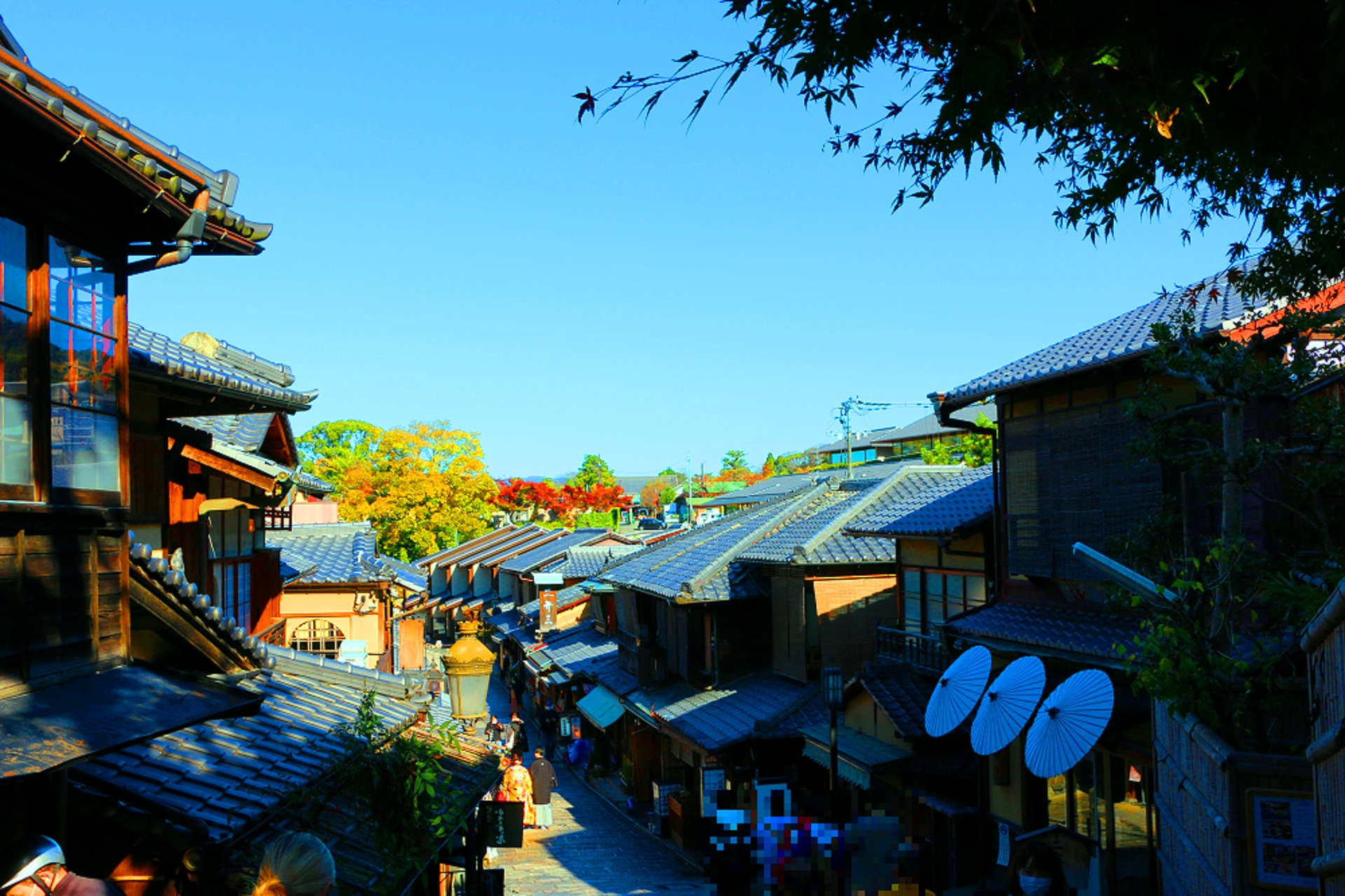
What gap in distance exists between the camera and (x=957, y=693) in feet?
44.8

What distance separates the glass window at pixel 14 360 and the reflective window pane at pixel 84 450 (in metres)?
0.22

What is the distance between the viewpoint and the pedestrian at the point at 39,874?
3959 millimetres

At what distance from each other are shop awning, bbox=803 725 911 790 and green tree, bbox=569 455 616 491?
81.4 metres

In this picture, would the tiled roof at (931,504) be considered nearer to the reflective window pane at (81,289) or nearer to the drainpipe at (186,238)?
the drainpipe at (186,238)

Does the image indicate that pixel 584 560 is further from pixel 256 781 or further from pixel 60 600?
pixel 60 600

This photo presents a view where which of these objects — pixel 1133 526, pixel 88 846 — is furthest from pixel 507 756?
pixel 88 846

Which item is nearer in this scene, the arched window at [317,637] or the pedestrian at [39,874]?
the pedestrian at [39,874]

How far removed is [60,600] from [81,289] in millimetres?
2031

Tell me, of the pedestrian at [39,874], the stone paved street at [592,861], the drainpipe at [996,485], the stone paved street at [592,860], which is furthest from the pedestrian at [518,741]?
the pedestrian at [39,874]

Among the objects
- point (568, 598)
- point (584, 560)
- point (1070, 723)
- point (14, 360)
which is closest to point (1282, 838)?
point (1070, 723)

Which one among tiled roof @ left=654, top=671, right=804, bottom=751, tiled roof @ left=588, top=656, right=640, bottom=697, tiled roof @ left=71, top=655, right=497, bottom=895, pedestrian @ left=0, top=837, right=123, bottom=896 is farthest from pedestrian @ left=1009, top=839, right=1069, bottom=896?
tiled roof @ left=588, top=656, right=640, bottom=697

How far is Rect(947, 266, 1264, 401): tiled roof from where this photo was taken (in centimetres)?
1209

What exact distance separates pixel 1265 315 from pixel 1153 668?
638cm

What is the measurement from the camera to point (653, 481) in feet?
521
